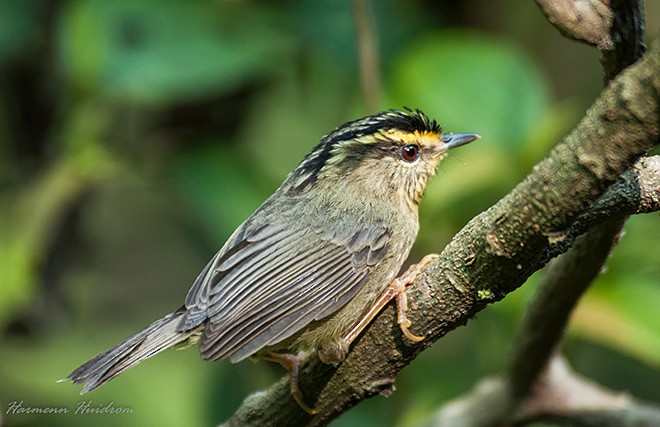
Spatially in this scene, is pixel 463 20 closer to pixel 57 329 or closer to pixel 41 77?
pixel 41 77

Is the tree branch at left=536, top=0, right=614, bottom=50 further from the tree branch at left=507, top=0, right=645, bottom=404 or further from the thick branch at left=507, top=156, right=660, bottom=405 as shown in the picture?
the thick branch at left=507, top=156, right=660, bottom=405

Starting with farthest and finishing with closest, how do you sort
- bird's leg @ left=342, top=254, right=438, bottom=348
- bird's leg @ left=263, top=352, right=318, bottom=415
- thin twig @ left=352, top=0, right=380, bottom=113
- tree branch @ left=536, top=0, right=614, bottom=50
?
thin twig @ left=352, top=0, right=380, bottom=113, bird's leg @ left=263, top=352, right=318, bottom=415, bird's leg @ left=342, top=254, right=438, bottom=348, tree branch @ left=536, top=0, right=614, bottom=50

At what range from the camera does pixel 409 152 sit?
327 cm

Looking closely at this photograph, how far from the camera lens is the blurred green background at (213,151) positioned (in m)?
3.86

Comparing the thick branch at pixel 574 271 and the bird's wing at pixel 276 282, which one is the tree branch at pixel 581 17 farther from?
the bird's wing at pixel 276 282

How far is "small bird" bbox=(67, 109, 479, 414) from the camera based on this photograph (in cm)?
262

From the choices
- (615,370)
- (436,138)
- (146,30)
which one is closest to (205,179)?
(146,30)

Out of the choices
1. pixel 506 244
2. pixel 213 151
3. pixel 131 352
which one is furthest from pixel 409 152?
pixel 213 151

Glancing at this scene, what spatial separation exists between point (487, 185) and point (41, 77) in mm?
2640

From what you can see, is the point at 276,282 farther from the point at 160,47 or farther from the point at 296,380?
the point at 160,47

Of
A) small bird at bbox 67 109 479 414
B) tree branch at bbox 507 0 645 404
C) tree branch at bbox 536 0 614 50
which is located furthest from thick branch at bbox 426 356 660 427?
tree branch at bbox 536 0 614 50

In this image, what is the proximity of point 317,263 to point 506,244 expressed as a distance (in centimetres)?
101

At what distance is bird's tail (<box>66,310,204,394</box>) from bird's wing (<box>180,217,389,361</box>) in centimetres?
10

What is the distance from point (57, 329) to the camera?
4715 mm
